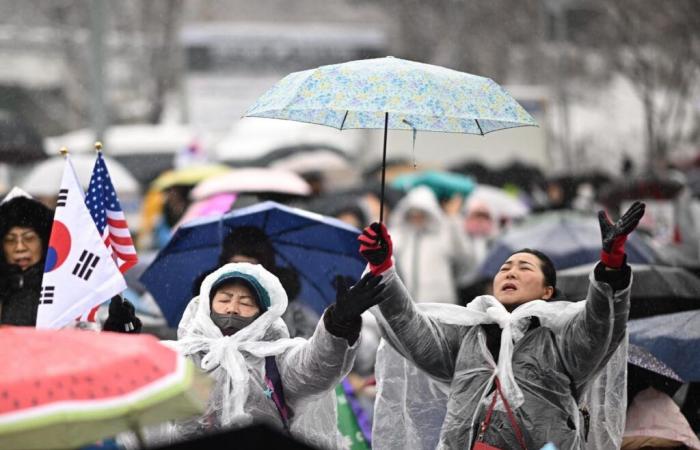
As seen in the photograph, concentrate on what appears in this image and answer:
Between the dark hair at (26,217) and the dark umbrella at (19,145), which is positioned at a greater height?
the dark umbrella at (19,145)

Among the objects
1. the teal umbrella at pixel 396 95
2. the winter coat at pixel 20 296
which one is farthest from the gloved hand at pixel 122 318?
the teal umbrella at pixel 396 95

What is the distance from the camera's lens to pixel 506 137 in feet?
93.1

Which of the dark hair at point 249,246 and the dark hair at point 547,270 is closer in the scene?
the dark hair at point 547,270

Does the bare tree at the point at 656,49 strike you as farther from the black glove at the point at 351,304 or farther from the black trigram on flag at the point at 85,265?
the black glove at the point at 351,304

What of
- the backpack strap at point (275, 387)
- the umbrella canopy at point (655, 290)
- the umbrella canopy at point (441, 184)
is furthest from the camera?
the umbrella canopy at point (441, 184)

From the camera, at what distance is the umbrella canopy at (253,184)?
34.5 feet

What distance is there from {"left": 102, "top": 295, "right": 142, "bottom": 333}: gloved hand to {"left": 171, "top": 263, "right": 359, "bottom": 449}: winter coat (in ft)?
0.84

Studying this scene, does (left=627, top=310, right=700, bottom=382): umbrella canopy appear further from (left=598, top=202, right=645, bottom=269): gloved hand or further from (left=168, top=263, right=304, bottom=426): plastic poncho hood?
(left=168, top=263, right=304, bottom=426): plastic poncho hood

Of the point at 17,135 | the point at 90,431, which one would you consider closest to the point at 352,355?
the point at 90,431

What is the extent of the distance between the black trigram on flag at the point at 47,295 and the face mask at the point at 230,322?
690mm

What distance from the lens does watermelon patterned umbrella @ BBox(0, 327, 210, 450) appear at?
3.55 meters

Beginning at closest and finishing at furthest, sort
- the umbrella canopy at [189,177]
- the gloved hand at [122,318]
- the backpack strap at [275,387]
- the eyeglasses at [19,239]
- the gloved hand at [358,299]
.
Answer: the gloved hand at [358,299], the backpack strap at [275,387], the gloved hand at [122,318], the eyeglasses at [19,239], the umbrella canopy at [189,177]

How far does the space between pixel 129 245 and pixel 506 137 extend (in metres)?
22.0

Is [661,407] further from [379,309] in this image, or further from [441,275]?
[441,275]
